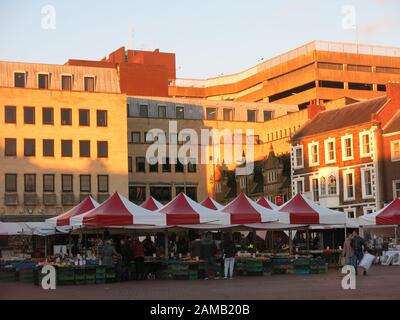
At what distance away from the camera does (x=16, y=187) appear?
69062 millimetres

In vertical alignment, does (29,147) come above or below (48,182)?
above

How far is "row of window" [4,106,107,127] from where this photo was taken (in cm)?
6950

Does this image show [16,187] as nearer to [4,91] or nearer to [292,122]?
[4,91]

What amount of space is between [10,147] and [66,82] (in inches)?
335

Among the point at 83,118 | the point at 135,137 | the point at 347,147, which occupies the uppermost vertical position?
the point at 83,118

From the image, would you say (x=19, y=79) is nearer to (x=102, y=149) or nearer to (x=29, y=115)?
(x=29, y=115)

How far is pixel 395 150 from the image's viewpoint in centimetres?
5722

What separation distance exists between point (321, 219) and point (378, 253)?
11496 mm

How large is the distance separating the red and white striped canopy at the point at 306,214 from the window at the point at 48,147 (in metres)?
38.7

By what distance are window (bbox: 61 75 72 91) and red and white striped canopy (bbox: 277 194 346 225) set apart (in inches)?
1633

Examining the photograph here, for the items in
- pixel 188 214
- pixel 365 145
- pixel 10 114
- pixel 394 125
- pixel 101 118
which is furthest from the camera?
pixel 101 118

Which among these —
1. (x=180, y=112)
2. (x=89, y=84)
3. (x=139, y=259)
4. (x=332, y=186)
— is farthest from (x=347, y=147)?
(x=139, y=259)

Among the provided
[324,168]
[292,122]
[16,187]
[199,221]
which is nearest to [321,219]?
[199,221]
